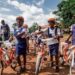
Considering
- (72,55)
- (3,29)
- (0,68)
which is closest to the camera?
(72,55)

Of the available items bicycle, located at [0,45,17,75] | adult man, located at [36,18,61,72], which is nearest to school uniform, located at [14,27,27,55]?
bicycle, located at [0,45,17,75]

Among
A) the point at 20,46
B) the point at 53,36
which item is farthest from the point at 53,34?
the point at 20,46

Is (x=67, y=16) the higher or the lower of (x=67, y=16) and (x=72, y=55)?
the higher

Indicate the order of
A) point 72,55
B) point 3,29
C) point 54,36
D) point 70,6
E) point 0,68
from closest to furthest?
point 72,55
point 54,36
point 0,68
point 3,29
point 70,6

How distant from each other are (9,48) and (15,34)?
0.76 metres

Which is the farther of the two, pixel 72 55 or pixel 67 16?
pixel 67 16

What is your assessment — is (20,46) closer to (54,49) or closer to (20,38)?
(20,38)

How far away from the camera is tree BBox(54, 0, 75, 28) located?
49.8 metres

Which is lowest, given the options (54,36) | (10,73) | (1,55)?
(10,73)

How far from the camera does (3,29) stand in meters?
13.3

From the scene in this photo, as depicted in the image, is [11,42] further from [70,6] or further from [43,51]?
[70,6]

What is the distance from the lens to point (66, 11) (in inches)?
2085

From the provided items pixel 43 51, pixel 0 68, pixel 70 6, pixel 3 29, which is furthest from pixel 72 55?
pixel 70 6

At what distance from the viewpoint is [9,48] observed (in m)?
9.18
